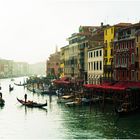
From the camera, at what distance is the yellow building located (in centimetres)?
6650

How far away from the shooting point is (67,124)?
4397 centimetres

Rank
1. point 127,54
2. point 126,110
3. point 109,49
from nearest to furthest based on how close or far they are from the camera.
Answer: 1. point 126,110
2. point 127,54
3. point 109,49

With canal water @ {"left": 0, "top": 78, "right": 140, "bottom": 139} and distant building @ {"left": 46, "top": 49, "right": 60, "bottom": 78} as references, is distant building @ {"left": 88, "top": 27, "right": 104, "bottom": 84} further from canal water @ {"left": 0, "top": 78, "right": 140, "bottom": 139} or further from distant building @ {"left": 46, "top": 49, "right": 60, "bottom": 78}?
distant building @ {"left": 46, "top": 49, "right": 60, "bottom": 78}

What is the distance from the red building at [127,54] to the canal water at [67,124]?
740 cm

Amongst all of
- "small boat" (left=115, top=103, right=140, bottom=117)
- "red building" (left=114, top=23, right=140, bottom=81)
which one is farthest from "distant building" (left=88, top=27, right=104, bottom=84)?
"small boat" (left=115, top=103, right=140, bottom=117)

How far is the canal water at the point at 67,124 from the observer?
38281 millimetres

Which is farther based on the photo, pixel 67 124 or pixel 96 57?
pixel 96 57

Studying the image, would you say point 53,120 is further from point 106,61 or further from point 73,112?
point 106,61

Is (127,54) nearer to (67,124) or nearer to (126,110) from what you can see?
(126,110)

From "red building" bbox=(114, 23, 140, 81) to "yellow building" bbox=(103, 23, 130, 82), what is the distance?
1.75 meters

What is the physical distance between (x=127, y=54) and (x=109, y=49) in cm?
734

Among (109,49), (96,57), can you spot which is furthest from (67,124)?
(96,57)

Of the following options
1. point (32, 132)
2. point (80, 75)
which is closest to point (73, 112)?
point (32, 132)

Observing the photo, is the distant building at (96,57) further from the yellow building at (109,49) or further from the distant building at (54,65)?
the distant building at (54,65)
